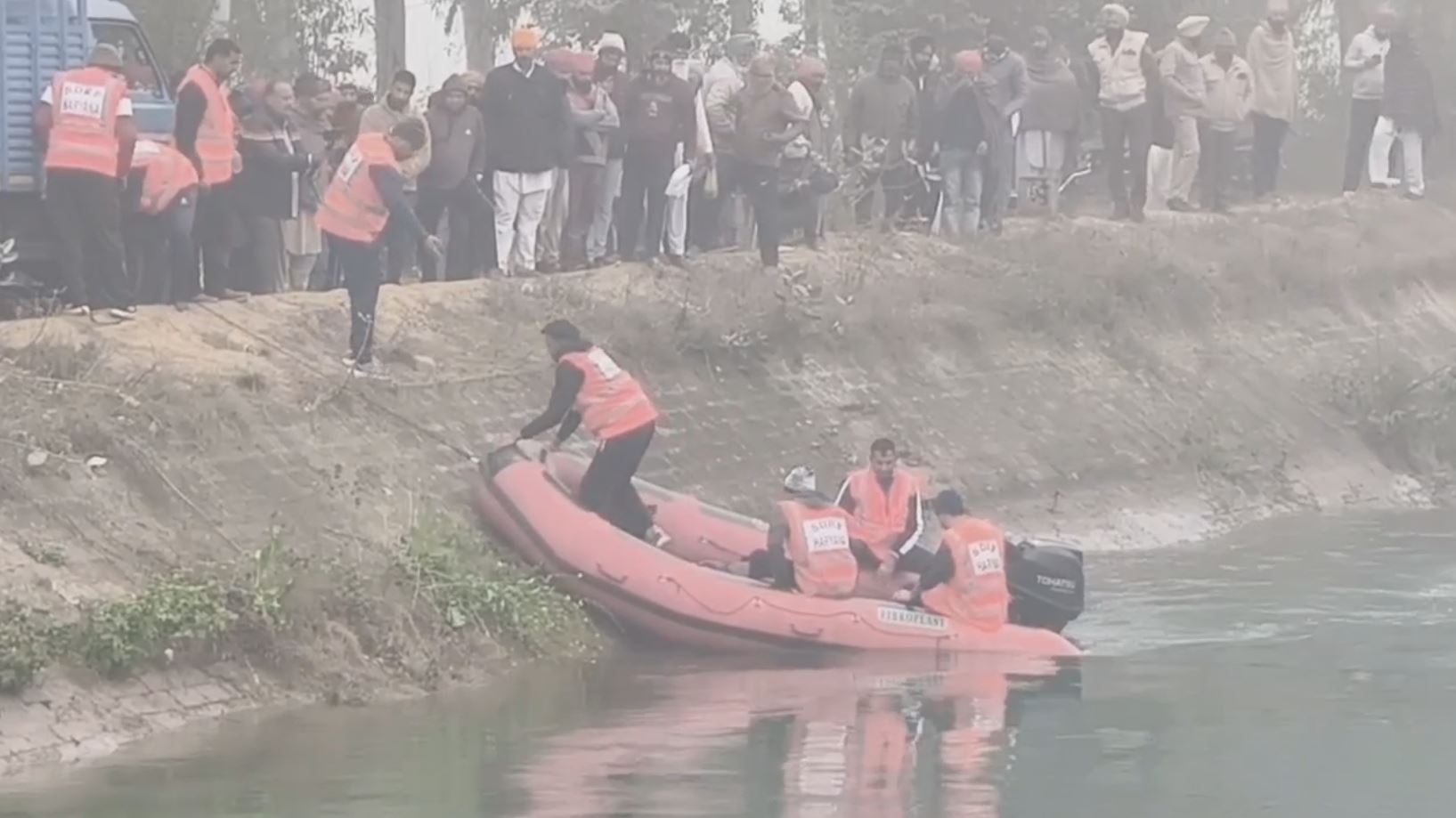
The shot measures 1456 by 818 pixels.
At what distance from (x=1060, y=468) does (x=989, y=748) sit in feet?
31.9

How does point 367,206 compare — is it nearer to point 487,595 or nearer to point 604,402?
point 604,402

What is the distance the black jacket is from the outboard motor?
4.89 meters

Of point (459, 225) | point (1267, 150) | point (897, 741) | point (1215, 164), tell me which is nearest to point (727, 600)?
point (897, 741)

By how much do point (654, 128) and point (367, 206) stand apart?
3850mm

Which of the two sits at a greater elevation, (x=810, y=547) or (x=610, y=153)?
Result: (x=610, y=153)

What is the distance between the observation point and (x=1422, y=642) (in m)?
19.1

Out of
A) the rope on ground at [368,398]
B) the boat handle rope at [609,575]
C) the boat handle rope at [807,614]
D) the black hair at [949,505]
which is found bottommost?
the boat handle rope at [807,614]

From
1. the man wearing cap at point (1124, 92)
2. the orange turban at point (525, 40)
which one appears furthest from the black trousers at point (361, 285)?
the man wearing cap at point (1124, 92)

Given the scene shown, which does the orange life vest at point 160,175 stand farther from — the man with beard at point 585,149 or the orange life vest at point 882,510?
the orange life vest at point 882,510

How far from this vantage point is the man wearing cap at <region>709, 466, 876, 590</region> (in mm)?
18188

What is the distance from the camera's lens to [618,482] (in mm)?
18688

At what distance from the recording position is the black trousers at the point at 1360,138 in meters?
31.9

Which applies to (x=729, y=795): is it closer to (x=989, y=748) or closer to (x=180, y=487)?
(x=989, y=748)

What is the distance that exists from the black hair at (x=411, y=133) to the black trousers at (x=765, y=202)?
14.9ft
